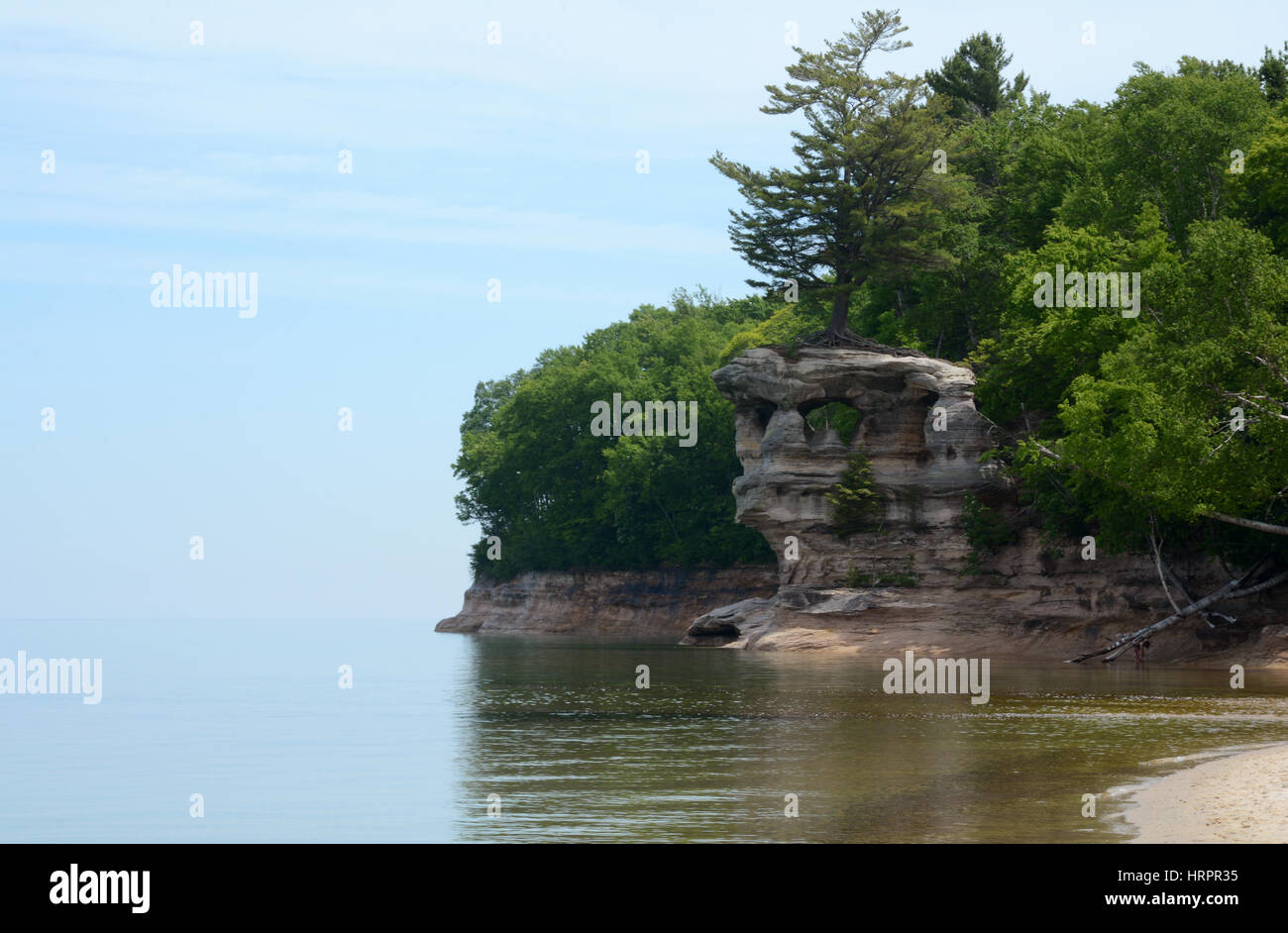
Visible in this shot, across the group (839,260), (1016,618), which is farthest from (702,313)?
(1016,618)

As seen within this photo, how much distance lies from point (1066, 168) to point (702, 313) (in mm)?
57361

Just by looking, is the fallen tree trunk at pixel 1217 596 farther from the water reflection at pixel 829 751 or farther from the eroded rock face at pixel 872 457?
the eroded rock face at pixel 872 457

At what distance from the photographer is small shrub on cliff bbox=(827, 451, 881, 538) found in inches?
2509

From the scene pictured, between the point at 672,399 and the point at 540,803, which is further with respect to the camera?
the point at 672,399

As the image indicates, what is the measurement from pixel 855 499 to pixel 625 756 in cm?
3990

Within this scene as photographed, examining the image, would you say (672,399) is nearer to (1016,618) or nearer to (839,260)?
(839,260)

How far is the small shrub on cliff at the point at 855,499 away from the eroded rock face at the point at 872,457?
0.38 m

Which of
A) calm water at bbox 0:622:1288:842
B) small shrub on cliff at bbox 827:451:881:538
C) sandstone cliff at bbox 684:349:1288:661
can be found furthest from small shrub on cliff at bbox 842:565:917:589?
calm water at bbox 0:622:1288:842

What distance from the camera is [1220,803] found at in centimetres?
1752

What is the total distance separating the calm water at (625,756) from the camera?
722 inches

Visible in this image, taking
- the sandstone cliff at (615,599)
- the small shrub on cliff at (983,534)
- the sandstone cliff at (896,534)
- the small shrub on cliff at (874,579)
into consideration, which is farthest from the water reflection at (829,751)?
the sandstone cliff at (615,599)

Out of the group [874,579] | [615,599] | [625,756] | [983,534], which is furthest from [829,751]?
[615,599]
